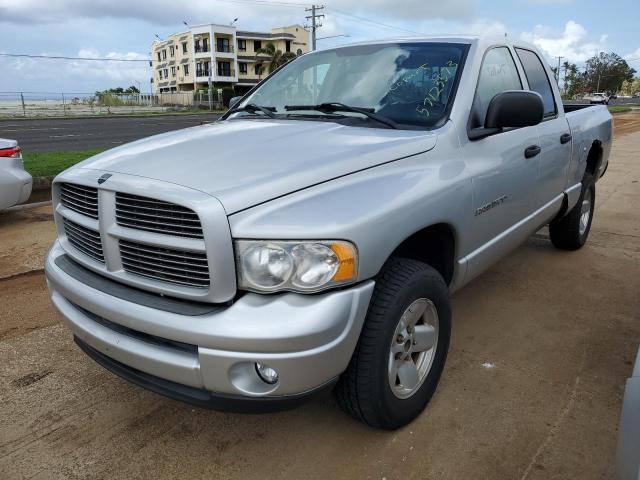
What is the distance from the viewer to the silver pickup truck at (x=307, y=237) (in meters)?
2.00

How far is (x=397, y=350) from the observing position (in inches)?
95.5

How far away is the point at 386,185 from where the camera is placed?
236 centimetres

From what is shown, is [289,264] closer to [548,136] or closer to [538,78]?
[548,136]

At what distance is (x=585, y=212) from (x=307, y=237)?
4.12 m

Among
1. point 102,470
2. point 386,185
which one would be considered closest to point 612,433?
point 386,185

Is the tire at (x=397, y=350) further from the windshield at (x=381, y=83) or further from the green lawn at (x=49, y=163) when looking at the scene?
the green lawn at (x=49, y=163)

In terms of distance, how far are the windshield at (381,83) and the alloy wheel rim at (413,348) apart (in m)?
1.02

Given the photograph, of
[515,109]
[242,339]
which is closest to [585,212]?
[515,109]

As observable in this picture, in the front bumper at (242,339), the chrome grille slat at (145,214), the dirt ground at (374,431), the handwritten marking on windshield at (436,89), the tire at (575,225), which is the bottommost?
the dirt ground at (374,431)

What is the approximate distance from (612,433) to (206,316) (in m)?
1.96

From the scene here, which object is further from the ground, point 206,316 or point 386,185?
point 386,185

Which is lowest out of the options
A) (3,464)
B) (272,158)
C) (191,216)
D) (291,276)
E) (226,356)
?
(3,464)

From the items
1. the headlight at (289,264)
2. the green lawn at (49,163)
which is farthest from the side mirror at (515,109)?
the green lawn at (49,163)

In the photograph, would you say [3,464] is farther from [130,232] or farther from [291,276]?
[291,276]
